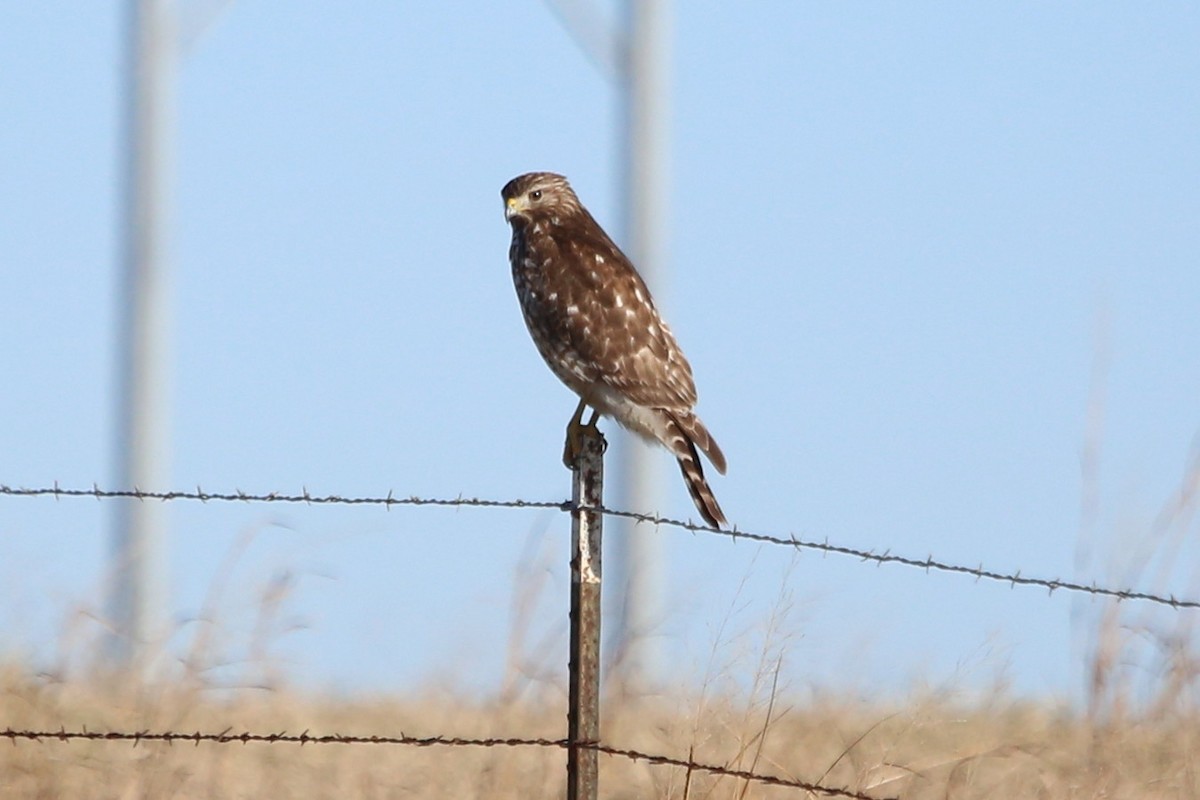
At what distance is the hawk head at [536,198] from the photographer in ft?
24.3

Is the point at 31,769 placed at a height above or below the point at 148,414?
below

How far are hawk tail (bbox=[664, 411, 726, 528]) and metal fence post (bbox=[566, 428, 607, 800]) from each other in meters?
1.50

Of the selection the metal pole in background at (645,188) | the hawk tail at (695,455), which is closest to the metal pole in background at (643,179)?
the metal pole in background at (645,188)

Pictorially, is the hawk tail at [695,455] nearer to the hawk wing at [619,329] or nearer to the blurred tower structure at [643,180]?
the hawk wing at [619,329]

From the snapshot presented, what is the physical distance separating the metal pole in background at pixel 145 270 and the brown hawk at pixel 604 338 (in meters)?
4.40

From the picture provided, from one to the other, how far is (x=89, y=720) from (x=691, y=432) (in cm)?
243

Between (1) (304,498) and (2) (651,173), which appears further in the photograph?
(2) (651,173)

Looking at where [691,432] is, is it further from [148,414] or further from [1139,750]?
[148,414]

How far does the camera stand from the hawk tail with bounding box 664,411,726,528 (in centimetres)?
595

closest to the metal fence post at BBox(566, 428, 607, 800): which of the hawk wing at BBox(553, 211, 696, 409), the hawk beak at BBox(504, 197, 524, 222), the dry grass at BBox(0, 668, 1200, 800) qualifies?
the dry grass at BBox(0, 668, 1200, 800)

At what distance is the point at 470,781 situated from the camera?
20.7 ft

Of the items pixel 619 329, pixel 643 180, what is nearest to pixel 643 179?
pixel 643 180

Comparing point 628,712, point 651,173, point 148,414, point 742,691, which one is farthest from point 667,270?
point 742,691

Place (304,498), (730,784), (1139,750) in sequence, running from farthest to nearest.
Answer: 1. (1139,750)
2. (730,784)
3. (304,498)
